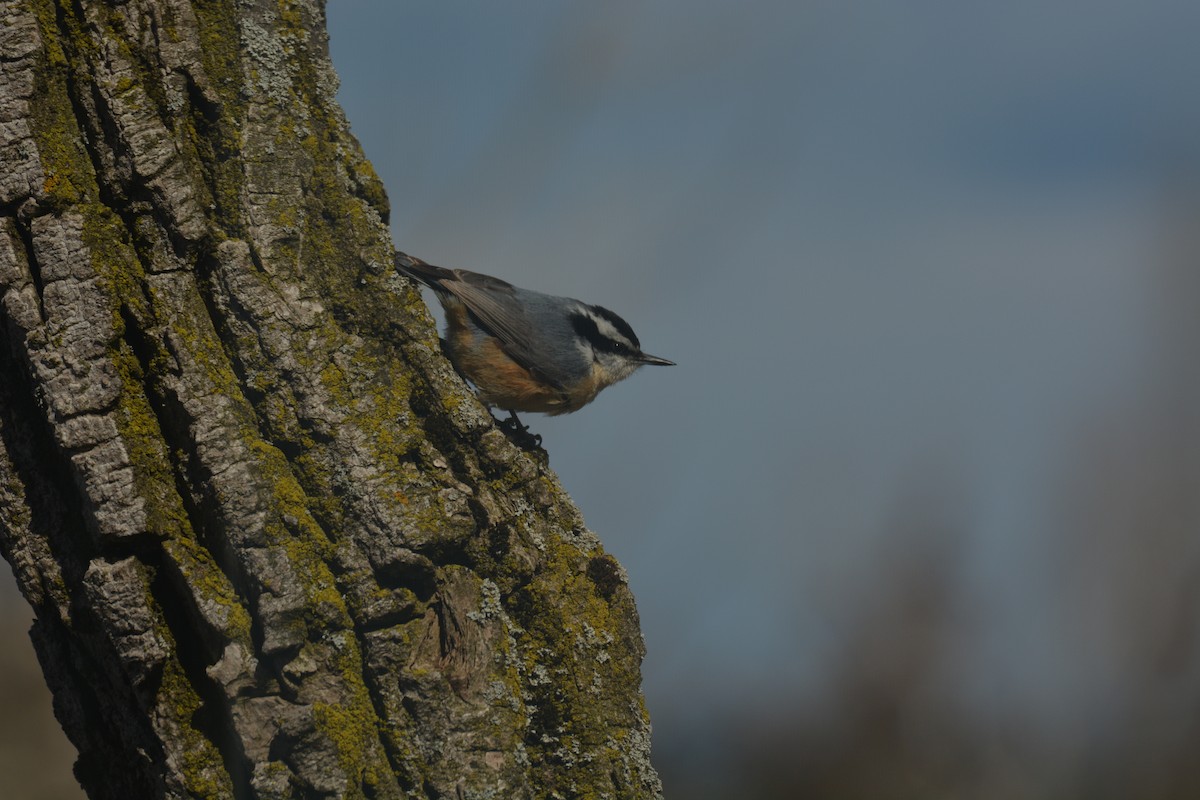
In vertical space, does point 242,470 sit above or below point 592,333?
below

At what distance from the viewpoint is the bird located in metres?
3.90

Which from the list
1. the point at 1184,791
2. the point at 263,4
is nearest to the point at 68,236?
the point at 263,4

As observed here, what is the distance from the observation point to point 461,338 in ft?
12.9

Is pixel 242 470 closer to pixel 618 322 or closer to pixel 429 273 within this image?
pixel 429 273

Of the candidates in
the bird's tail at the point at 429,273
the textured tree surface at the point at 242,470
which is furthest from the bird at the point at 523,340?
the textured tree surface at the point at 242,470

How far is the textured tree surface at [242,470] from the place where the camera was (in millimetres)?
1889

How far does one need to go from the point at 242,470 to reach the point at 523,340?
2071mm

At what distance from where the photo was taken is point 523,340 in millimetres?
3967

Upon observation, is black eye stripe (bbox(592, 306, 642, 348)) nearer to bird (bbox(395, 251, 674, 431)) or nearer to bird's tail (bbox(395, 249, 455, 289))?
bird (bbox(395, 251, 674, 431))

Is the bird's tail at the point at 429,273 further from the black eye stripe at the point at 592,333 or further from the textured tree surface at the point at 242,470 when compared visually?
the textured tree surface at the point at 242,470

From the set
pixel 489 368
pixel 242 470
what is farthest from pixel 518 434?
pixel 242 470

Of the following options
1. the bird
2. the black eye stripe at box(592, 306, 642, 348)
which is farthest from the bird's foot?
the black eye stripe at box(592, 306, 642, 348)

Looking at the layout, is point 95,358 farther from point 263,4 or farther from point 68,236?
point 263,4

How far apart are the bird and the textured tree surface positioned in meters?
1.47
